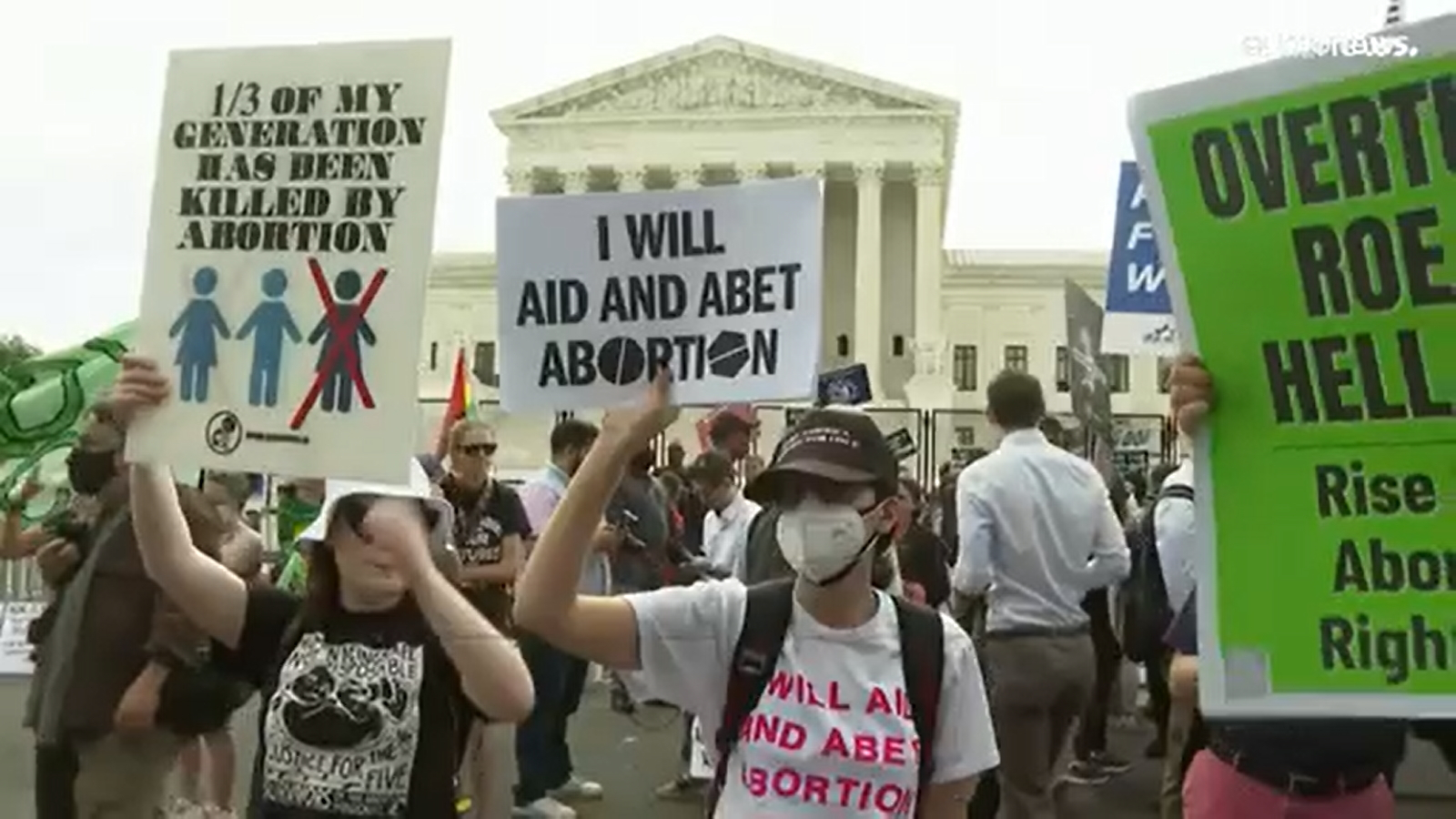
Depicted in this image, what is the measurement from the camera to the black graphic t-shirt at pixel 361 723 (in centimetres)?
333

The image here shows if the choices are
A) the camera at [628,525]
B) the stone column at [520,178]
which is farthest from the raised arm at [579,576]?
the stone column at [520,178]

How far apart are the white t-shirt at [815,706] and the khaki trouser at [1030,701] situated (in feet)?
11.0

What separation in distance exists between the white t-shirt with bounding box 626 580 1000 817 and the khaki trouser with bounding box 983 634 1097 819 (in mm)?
3364

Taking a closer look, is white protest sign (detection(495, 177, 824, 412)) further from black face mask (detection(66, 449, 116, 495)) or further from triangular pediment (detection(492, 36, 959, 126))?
triangular pediment (detection(492, 36, 959, 126))

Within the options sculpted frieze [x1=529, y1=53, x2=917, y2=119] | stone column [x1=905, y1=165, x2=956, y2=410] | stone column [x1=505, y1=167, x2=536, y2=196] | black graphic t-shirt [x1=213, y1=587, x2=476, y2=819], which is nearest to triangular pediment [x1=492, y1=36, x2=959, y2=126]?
sculpted frieze [x1=529, y1=53, x2=917, y2=119]

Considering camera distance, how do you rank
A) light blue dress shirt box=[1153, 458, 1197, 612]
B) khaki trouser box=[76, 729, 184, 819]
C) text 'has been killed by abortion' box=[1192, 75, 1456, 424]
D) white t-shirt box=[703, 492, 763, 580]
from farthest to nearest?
1. white t-shirt box=[703, 492, 763, 580]
2. light blue dress shirt box=[1153, 458, 1197, 612]
3. khaki trouser box=[76, 729, 184, 819]
4. text 'has been killed by abortion' box=[1192, 75, 1456, 424]

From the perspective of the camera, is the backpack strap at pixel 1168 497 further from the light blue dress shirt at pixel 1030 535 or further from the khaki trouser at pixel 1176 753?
the light blue dress shirt at pixel 1030 535

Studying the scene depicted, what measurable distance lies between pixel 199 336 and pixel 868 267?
65061 millimetres

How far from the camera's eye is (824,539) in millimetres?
2949

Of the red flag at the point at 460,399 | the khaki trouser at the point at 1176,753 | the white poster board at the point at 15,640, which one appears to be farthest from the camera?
the white poster board at the point at 15,640

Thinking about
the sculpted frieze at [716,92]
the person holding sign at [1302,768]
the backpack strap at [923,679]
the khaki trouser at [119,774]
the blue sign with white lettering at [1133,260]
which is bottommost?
the khaki trouser at [119,774]

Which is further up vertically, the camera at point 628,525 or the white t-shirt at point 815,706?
the camera at point 628,525

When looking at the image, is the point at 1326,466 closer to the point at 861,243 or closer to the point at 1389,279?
the point at 1389,279

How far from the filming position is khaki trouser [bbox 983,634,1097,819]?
6301 millimetres
